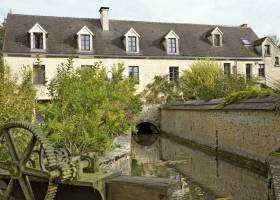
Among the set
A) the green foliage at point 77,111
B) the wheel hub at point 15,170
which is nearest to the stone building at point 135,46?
the green foliage at point 77,111

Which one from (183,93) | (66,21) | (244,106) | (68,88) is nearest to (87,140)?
(68,88)

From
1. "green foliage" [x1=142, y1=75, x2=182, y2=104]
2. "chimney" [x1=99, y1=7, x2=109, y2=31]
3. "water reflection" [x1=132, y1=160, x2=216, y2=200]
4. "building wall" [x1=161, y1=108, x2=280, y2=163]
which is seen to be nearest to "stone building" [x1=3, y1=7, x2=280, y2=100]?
"chimney" [x1=99, y1=7, x2=109, y2=31]

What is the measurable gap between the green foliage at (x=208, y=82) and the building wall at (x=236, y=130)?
120 inches

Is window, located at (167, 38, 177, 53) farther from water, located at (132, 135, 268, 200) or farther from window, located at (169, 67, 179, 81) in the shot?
water, located at (132, 135, 268, 200)

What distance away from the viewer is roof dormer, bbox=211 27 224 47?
1423 inches

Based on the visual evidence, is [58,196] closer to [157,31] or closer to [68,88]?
[68,88]

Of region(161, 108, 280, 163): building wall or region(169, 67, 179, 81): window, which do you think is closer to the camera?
region(161, 108, 280, 163): building wall

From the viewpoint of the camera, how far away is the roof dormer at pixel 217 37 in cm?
3616

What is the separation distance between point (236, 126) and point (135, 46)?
18.4 meters

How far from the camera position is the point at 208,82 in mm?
28141

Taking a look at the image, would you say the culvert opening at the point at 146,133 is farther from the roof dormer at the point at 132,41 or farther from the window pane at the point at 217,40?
the window pane at the point at 217,40

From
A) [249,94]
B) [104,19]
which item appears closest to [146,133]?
[104,19]

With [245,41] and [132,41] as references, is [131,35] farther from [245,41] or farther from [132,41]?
[245,41]

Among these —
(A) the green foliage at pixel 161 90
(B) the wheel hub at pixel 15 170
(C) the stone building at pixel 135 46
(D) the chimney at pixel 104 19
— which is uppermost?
(D) the chimney at pixel 104 19
